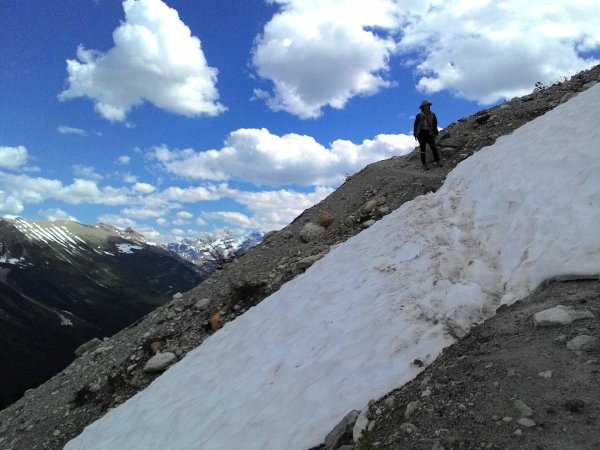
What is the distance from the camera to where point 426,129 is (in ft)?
55.5

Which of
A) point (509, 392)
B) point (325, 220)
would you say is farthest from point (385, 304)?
point (325, 220)

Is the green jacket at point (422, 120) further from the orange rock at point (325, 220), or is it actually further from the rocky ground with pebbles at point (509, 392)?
the rocky ground with pebbles at point (509, 392)

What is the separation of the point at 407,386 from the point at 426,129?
13555 mm

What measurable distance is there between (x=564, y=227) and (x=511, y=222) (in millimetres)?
1375

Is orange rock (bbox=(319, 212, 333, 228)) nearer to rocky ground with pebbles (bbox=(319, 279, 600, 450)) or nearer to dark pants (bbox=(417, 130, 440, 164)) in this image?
dark pants (bbox=(417, 130, 440, 164))

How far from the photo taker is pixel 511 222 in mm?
8273

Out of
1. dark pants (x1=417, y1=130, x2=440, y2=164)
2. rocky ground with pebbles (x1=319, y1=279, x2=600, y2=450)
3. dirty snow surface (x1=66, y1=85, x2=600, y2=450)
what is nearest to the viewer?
rocky ground with pebbles (x1=319, y1=279, x2=600, y2=450)

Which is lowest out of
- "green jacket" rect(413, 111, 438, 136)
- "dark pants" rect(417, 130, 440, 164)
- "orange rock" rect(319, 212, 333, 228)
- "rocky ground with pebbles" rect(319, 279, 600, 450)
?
"rocky ground with pebbles" rect(319, 279, 600, 450)

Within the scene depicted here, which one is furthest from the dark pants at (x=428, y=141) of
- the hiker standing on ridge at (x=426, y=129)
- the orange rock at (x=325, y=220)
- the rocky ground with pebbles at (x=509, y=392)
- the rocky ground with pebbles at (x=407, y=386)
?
the rocky ground with pebbles at (x=509, y=392)

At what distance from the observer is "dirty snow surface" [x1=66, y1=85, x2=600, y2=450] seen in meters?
6.14

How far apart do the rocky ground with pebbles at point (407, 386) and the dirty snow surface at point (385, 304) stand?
0.83 meters

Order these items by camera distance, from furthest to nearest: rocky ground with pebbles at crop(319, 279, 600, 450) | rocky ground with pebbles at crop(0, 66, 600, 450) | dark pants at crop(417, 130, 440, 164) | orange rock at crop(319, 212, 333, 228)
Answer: dark pants at crop(417, 130, 440, 164) < orange rock at crop(319, 212, 333, 228) < rocky ground with pebbles at crop(0, 66, 600, 450) < rocky ground with pebbles at crop(319, 279, 600, 450)

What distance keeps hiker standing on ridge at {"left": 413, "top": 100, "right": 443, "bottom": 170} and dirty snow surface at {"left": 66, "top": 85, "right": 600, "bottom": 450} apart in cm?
485

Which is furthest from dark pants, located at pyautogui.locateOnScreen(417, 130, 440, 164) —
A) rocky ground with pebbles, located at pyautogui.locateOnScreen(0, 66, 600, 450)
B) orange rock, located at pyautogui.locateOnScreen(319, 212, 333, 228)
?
orange rock, located at pyautogui.locateOnScreen(319, 212, 333, 228)
